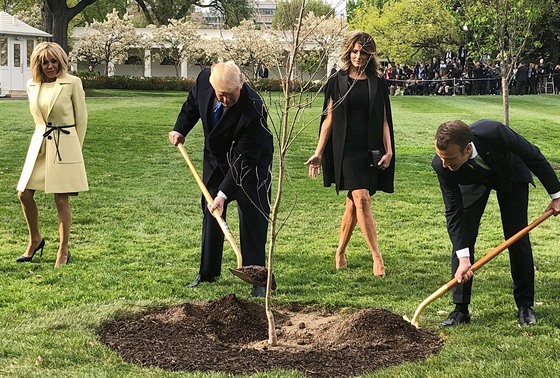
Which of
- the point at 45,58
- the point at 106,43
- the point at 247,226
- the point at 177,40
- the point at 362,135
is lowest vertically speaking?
the point at 247,226

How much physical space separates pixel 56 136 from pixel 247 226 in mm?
2055

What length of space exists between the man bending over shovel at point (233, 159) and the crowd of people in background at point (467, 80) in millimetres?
34729

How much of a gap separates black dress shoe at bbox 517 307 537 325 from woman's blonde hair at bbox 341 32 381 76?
2562mm

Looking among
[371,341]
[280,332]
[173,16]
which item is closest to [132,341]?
[280,332]

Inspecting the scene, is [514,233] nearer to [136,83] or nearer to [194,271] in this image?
[194,271]

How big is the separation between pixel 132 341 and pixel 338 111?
3159mm

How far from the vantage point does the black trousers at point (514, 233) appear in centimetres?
600

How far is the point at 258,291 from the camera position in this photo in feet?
22.6

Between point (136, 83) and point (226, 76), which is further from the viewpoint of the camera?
point (136, 83)

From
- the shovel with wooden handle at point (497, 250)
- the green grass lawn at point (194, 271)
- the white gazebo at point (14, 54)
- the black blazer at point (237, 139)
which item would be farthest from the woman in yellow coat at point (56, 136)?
the white gazebo at point (14, 54)

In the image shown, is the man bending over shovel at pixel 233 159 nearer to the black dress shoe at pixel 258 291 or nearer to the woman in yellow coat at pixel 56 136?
the black dress shoe at pixel 258 291

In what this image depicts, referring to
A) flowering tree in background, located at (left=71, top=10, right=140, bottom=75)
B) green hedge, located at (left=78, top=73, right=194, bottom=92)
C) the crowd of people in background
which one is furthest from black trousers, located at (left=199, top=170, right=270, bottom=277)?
flowering tree in background, located at (left=71, top=10, right=140, bottom=75)

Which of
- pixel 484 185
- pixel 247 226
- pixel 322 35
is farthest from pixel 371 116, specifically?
pixel 484 185

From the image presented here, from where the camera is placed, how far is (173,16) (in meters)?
65.5
